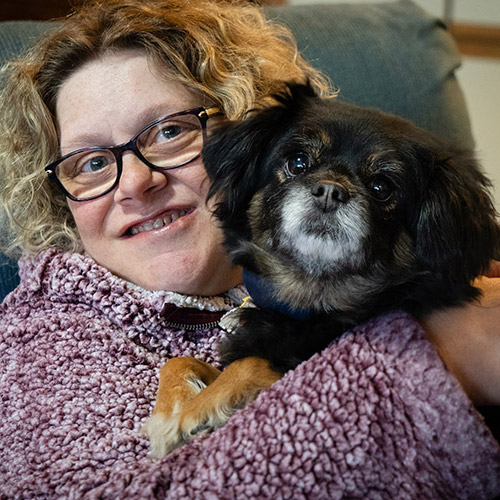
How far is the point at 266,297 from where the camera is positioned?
124 centimetres

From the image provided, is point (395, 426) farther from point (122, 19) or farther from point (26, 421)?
point (122, 19)

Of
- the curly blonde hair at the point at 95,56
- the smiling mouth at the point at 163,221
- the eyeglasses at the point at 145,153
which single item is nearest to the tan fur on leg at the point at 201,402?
the smiling mouth at the point at 163,221

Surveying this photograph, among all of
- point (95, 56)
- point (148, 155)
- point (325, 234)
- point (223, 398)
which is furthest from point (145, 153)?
point (223, 398)

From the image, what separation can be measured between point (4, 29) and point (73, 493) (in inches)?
56.9

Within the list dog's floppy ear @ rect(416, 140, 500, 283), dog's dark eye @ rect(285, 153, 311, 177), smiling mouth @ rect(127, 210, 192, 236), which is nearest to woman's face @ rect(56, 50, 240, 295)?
smiling mouth @ rect(127, 210, 192, 236)

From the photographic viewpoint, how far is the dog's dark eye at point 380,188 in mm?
1136

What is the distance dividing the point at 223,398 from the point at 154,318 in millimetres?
380

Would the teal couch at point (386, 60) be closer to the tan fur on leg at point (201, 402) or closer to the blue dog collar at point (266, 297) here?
the blue dog collar at point (266, 297)

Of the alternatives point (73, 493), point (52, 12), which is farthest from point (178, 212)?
point (52, 12)

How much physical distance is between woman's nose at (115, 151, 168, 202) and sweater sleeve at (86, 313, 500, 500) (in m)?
0.60

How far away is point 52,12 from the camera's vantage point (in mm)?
2660

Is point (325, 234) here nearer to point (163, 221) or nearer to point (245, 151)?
point (245, 151)

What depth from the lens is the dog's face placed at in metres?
1.10

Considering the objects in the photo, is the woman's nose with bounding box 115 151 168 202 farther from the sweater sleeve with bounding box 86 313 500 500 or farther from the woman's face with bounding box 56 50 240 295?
the sweater sleeve with bounding box 86 313 500 500
